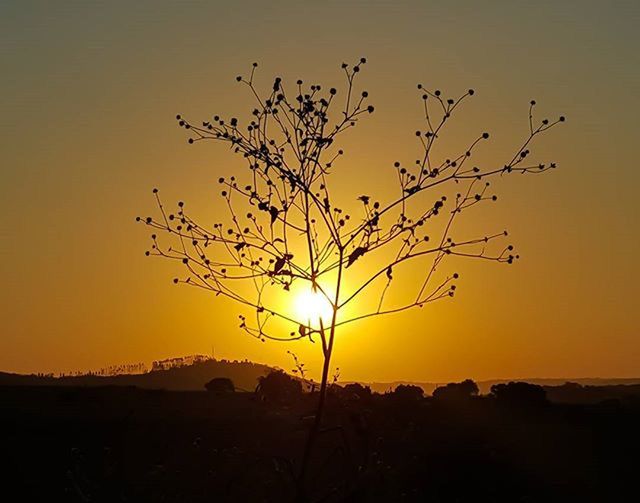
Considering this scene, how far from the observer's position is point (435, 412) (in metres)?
39.5

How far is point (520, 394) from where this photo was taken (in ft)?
159

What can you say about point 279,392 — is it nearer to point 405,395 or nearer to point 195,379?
point 405,395

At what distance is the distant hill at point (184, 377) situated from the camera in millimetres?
107188

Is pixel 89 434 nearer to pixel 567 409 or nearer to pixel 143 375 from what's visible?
pixel 567 409

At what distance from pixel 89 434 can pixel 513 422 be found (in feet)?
55.7

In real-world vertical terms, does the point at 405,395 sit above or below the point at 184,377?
below

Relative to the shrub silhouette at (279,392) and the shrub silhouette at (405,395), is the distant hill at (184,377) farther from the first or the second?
the shrub silhouette at (279,392)

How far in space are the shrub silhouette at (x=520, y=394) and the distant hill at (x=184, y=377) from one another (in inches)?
2346

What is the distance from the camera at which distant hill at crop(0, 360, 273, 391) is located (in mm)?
107188

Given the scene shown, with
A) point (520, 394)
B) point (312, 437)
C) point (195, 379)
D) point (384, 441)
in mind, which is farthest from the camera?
point (195, 379)

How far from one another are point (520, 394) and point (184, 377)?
82714mm

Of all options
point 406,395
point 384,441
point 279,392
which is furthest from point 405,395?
point 279,392

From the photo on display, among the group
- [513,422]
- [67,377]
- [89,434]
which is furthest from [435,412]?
[67,377]

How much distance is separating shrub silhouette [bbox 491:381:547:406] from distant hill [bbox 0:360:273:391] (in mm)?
59582
